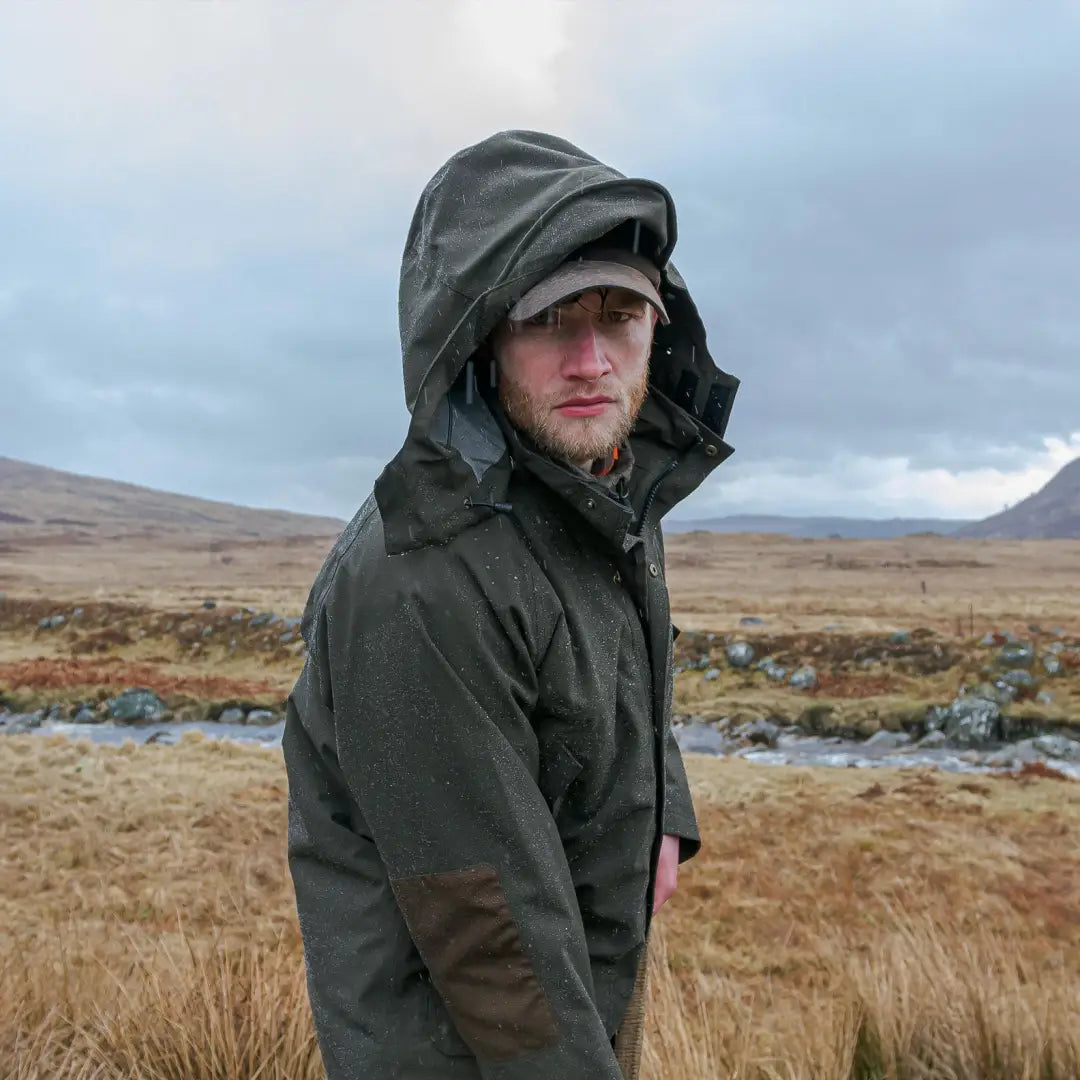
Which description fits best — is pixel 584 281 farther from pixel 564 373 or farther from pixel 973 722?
pixel 973 722

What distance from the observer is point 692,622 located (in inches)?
983

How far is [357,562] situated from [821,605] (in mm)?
29752

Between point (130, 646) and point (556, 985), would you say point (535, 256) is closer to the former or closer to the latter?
point (556, 985)

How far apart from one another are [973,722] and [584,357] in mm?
15003

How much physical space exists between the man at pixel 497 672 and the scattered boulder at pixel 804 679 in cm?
1660

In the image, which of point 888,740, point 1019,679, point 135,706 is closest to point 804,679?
point 888,740

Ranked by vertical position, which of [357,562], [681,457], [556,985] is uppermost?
[681,457]

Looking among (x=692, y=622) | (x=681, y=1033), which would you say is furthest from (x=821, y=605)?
(x=681, y=1033)

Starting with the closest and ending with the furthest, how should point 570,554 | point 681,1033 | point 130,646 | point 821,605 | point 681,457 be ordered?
point 570,554 < point 681,457 < point 681,1033 < point 130,646 < point 821,605

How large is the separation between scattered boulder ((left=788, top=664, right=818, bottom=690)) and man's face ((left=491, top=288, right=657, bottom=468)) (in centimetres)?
1694

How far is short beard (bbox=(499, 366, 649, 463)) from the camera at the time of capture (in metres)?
2.08

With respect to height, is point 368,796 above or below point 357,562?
below

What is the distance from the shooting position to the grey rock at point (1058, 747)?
1368 centimetres

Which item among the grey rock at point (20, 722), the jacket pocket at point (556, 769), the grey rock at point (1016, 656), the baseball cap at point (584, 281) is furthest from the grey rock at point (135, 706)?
the baseball cap at point (584, 281)
